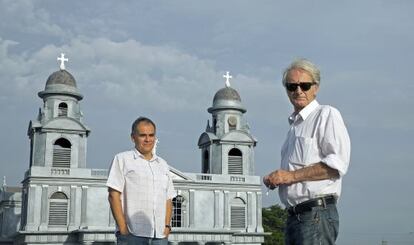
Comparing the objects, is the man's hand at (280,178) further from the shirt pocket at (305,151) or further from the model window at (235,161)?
the model window at (235,161)

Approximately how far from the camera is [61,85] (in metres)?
37.0

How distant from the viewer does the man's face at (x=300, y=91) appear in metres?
4.89

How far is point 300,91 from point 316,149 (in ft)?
1.65

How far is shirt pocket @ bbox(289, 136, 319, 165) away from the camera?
4.73 meters

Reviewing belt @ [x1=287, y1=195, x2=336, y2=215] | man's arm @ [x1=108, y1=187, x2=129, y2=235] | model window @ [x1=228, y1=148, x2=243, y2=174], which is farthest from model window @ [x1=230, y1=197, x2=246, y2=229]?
belt @ [x1=287, y1=195, x2=336, y2=215]

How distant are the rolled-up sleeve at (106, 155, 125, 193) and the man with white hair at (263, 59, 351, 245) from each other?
2602 mm

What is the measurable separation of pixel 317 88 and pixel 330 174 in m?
0.78

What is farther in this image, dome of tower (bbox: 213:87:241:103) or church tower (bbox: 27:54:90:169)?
dome of tower (bbox: 213:87:241:103)

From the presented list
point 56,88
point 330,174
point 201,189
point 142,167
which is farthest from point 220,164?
point 330,174

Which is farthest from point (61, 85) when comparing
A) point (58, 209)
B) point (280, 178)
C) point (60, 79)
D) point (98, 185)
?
point (280, 178)

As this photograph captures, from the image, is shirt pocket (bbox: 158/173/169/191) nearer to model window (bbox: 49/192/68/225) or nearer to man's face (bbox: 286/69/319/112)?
man's face (bbox: 286/69/319/112)

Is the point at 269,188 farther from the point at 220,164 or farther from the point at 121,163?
the point at 220,164

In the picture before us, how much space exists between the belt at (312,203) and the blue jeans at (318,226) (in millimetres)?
24

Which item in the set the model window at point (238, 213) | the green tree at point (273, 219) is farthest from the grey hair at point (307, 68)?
the green tree at point (273, 219)
